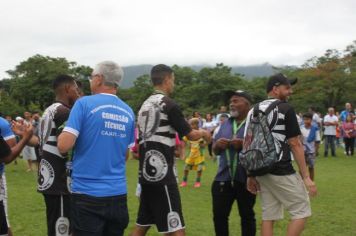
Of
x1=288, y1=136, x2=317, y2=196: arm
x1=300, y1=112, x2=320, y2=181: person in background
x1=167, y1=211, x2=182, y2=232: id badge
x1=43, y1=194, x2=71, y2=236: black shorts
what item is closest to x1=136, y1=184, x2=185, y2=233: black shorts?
x1=167, y1=211, x2=182, y2=232: id badge

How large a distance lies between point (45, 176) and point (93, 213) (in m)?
1.10

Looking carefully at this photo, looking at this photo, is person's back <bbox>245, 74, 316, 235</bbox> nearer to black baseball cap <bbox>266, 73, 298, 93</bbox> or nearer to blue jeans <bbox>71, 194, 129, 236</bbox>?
black baseball cap <bbox>266, 73, 298, 93</bbox>

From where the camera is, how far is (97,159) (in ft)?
11.8

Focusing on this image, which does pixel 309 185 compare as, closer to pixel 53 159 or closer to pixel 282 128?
pixel 282 128

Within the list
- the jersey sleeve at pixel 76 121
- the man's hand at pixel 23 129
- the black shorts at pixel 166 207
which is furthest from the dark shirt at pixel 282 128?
the man's hand at pixel 23 129

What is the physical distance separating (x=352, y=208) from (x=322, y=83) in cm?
3299

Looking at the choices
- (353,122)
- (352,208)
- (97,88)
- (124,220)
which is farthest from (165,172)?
(353,122)

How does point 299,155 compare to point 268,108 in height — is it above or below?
below

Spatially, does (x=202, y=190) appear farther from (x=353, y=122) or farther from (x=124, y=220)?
(x=353, y=122)

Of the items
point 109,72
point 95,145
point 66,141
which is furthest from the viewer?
point 109,72

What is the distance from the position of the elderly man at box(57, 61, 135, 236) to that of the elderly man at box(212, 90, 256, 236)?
1996mm


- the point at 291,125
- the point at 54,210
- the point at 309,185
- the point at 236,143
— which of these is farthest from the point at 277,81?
the point at 54,210

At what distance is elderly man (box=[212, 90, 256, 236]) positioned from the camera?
5457mm

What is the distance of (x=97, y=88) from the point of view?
3783 mm
